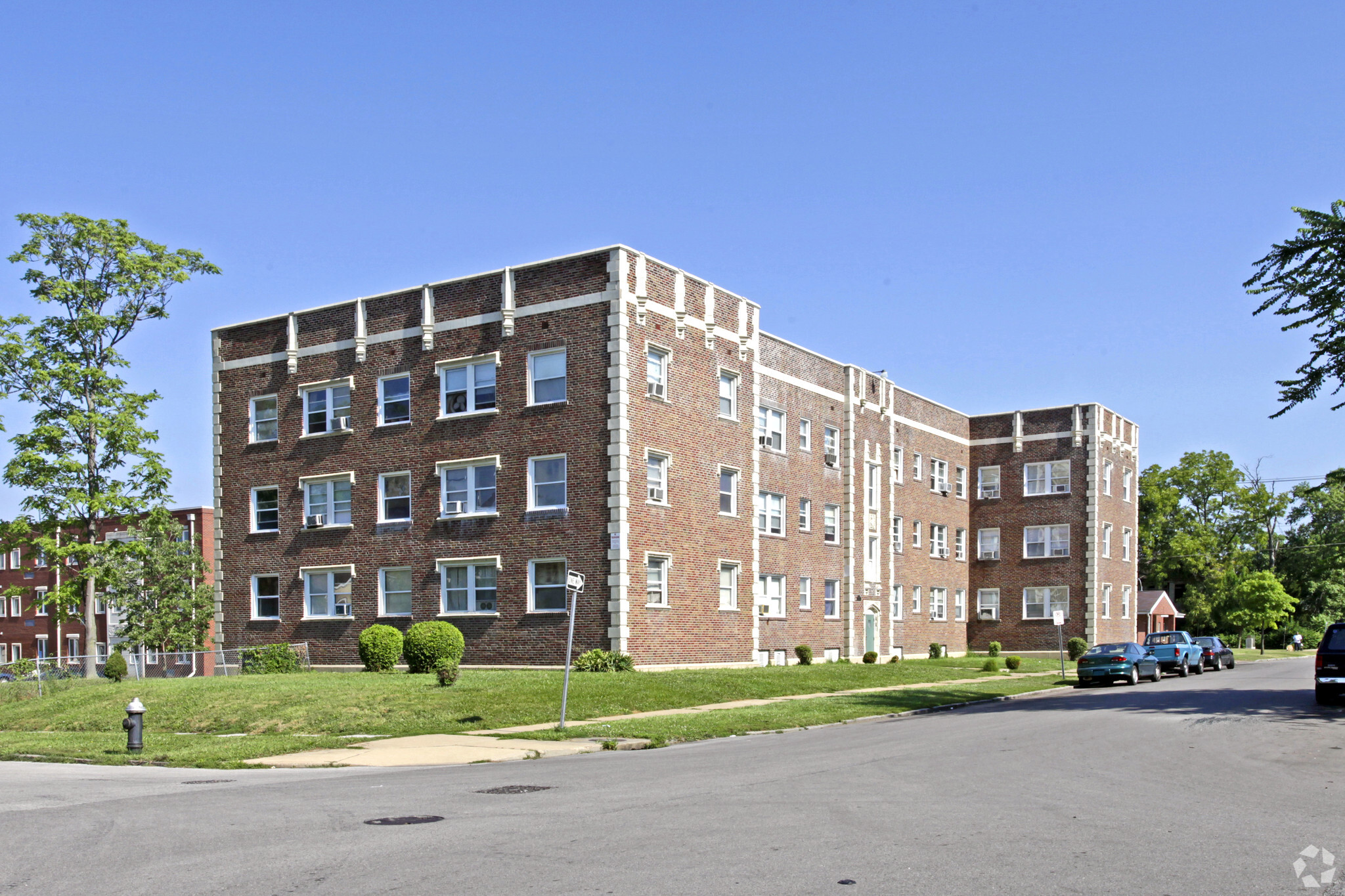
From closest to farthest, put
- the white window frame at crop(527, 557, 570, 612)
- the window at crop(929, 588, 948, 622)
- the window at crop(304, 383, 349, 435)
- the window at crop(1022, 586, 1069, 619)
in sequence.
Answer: the white window frame at crop(527, 557, 570, 612) → the window at crop(304, 383, 349, 435) → the window at crop(929, 588, 948, 622) → the window at crop(1022, 586, 1069, 619)

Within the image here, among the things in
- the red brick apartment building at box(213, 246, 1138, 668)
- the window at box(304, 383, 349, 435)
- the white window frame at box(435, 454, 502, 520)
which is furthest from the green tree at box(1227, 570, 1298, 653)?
the window at box(304, 383, 349, 435)

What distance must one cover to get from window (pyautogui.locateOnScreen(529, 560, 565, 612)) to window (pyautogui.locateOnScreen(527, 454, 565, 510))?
1.61 meters

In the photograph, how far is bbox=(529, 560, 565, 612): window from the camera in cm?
3459

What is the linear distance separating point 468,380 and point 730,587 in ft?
34.2

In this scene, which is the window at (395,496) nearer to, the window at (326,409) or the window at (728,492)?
the window at (326,409)

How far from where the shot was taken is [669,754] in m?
17.8

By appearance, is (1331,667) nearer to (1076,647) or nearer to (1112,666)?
(1112,666)

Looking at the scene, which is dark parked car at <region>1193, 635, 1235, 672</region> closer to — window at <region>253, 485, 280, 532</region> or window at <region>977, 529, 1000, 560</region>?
window at <region>977, 529, 1000, 560</region>

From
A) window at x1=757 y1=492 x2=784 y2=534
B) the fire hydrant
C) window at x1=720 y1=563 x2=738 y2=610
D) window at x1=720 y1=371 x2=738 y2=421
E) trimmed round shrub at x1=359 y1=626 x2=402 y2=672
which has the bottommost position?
trimmed round shrub at x1=359 y1=626 x2=402 y2=672

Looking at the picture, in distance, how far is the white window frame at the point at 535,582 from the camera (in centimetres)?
3447

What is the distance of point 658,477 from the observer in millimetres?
35281

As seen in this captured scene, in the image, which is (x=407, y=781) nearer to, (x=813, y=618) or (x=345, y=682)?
(x=345, y=682)

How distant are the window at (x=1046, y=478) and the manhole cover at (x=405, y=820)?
5362 centimetres

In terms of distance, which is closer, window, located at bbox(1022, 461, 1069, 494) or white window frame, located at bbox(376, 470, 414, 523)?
white window frame, located at bbox(376, 470, 414, 523)
